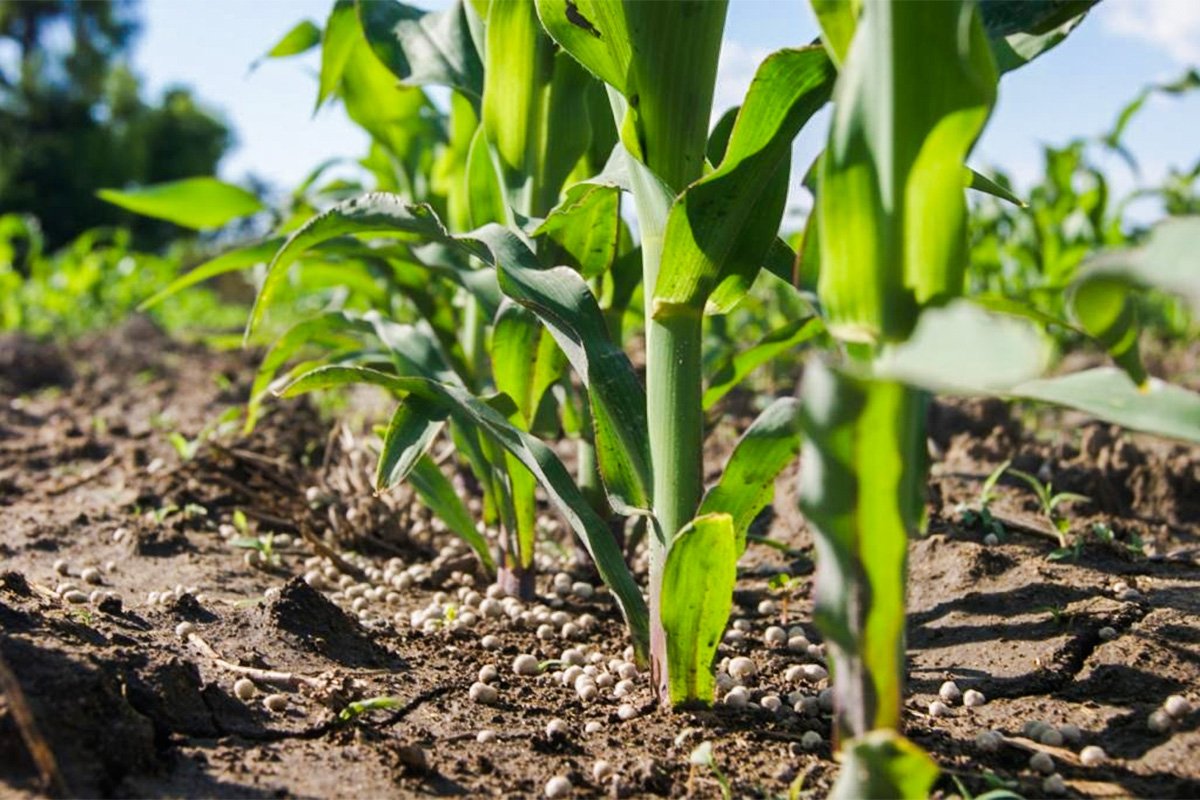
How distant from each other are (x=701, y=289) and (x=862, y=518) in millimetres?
535

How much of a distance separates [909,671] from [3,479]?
8.13ft

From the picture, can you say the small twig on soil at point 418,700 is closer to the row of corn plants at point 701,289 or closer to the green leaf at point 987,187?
the row of corn plants at point 701,289

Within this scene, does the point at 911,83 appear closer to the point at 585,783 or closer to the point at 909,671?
the point at 585,783

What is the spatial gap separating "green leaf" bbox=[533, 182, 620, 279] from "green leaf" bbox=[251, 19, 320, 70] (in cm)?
133

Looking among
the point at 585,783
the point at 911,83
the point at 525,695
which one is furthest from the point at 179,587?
the point at 911,83

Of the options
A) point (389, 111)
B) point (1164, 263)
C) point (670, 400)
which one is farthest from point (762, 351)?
point (389, 111)

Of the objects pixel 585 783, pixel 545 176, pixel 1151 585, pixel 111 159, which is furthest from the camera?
pixel 111 159

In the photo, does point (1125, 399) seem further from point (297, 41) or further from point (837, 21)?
point (297, 41)

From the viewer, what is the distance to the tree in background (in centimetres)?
2289

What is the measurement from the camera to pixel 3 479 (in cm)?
302

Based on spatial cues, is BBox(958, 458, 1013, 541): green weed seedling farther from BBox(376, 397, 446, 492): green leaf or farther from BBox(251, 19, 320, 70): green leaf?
BBox(251, 19, 320, 70): green leaf

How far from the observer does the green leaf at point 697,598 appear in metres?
1.35

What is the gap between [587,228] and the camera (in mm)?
1840

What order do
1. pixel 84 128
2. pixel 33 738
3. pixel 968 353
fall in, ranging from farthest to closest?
pixel 84 128 < pixel 33 738 < pixel 968 353
